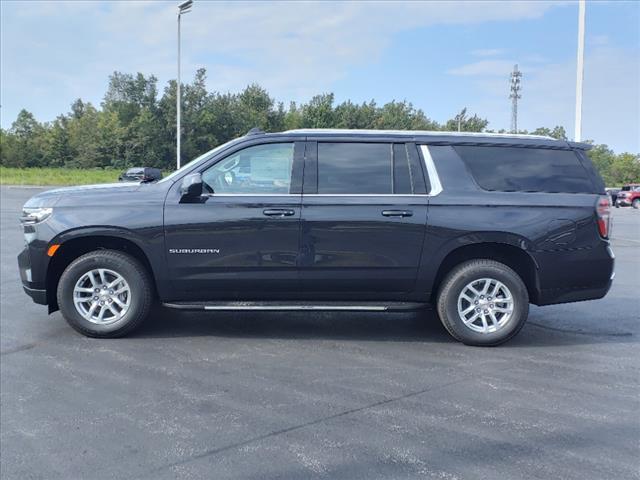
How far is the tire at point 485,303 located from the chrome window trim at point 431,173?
2.44 ft

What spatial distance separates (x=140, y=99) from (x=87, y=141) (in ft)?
26.1

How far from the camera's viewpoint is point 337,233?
5172 millimetres

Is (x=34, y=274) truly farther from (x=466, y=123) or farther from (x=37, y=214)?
(x=466, y=123)

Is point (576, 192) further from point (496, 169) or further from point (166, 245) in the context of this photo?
point (166, 245)

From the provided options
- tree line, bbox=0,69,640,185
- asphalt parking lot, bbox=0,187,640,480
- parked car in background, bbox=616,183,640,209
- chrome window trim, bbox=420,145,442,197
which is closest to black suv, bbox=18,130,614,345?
chrome window trim, bbox=420,145,442,197

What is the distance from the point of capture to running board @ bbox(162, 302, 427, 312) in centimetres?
520

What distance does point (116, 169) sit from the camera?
63.4 m

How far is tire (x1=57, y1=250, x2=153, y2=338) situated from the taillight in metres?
4.15

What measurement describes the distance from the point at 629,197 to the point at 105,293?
123ft

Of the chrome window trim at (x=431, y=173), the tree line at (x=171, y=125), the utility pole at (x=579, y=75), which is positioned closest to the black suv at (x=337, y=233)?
the chrome window trim at (x=431, y=173)

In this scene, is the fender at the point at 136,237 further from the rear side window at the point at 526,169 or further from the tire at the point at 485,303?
the rear side window at the point at 526,169

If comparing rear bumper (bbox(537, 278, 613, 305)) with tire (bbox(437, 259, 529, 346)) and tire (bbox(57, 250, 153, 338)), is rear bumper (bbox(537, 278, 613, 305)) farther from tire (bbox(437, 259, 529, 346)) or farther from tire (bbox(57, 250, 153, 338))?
tire (bbox(57, 250, 153, 338))

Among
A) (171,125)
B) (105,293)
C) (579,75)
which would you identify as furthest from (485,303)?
(171,125)

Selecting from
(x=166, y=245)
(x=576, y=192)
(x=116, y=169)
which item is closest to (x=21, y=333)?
(x=166, y=245)
